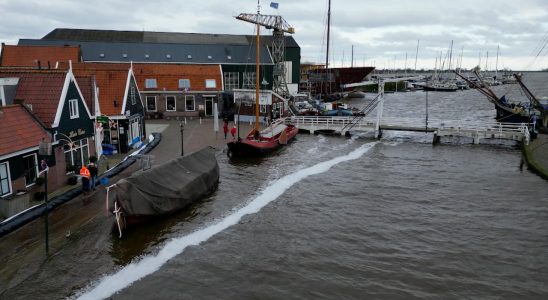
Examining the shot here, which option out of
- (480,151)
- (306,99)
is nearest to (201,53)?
(306,99)

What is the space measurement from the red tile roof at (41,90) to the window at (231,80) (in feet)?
122

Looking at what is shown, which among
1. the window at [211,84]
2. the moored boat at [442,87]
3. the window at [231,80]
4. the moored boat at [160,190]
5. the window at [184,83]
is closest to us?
the moored boat at [160,190]

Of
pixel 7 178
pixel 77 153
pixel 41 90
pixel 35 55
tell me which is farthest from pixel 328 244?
pixel 35 55

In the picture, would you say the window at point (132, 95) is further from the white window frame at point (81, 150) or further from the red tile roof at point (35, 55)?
the red tile roof at point (35, 55)

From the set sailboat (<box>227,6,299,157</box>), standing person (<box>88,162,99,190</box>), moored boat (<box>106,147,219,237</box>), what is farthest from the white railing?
standing person (<box>88,162,99,190</box>)

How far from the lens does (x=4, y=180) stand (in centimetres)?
1877

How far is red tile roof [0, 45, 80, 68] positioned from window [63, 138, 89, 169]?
92.7 feet

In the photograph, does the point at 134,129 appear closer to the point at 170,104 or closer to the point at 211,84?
the point at 170,104

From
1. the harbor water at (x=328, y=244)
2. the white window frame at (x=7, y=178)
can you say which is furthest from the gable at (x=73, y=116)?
the harbor water at (x=328, y=244)

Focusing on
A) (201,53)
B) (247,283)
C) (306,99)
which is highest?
(201,53)

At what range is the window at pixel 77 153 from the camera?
23906 millimetres

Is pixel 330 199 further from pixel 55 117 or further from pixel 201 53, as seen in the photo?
pixel 201 53

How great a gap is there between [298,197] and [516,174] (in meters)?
15.8

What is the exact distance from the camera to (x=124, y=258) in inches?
644
